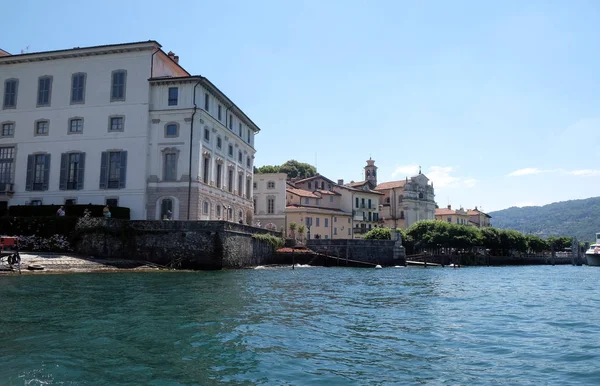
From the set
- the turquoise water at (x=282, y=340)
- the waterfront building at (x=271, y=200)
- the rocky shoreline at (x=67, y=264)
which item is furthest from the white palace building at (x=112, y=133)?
the waterfront building at (x=271, y=200)

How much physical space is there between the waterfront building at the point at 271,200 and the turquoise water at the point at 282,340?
156ft

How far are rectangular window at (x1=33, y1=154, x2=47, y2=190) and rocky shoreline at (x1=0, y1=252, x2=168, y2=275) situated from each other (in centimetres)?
1361

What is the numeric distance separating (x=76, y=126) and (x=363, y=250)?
31281mm

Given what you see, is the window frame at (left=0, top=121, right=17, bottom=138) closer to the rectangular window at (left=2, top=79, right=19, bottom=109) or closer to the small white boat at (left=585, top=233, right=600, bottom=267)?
the rectangular window at (left=2, top=79, right=19, bottom=109)

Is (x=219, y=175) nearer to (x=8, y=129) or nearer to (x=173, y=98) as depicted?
(x=173, y=98)

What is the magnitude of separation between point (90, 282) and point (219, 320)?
11.9 m

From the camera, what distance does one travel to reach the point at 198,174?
130ft

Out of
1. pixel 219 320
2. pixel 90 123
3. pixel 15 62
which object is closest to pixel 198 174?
pixel 90 123

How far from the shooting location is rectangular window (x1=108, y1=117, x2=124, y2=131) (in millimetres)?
41188

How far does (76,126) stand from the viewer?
1661 inches

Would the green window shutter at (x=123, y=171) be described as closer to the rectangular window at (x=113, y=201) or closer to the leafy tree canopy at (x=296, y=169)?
the rectangular window at (x=113, y=201)

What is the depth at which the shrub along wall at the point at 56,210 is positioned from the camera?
36.0 metres

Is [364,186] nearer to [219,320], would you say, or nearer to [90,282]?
[90,282]

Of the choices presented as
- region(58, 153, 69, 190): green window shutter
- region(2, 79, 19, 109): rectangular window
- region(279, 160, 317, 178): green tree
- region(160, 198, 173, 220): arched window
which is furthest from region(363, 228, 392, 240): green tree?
region(2, 79, 19, 109): rectangular window
